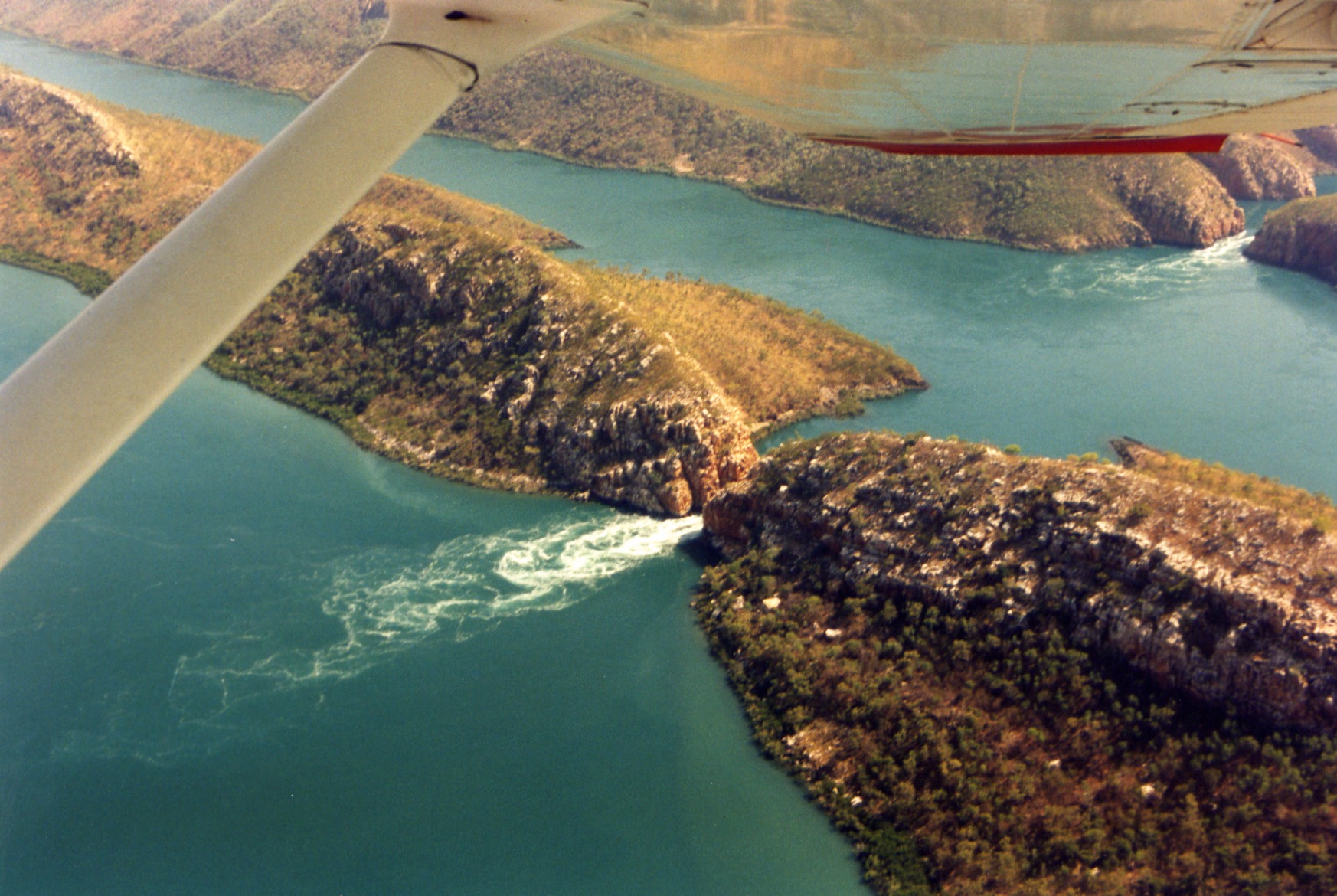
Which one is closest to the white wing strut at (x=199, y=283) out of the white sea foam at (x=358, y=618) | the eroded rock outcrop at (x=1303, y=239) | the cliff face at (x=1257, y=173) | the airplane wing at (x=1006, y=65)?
the airplane wing at (x=1006, y=65)

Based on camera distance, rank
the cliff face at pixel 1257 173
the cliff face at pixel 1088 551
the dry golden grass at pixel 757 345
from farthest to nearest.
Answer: the cliff face at pixel 1257 173, the dry golden grass at pixel 757 345, the cliff face at pixel 1088 551

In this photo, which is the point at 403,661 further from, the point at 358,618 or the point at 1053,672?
the point at 1053,672


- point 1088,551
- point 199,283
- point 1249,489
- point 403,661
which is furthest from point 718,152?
point 199,283

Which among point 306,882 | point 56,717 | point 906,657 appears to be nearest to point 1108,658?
point 906,657

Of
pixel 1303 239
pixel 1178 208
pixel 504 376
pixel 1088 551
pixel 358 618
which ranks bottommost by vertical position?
pixel 358 618

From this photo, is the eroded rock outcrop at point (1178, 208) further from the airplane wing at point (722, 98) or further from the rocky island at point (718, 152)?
the airplane wing at point (722, 98)

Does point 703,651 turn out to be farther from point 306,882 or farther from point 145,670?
point 145,670

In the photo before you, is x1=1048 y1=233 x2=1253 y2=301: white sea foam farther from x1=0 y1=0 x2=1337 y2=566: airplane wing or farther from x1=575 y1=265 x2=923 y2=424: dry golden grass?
x1=0 y1=0 x2=1337 y2=566: airplane wing
